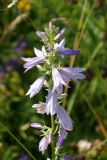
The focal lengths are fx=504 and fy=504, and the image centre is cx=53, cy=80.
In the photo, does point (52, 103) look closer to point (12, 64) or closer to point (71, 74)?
point (71, 74)

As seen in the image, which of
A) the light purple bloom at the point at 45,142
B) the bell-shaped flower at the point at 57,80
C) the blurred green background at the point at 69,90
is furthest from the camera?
the blurred green background at the point at 69,90

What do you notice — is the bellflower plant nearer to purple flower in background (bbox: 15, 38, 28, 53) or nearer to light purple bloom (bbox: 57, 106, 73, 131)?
light purple bloom (bbox: 57, 106, 73, 131)

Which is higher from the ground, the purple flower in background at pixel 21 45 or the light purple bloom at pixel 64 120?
the light purple bloom at pixel 64 120

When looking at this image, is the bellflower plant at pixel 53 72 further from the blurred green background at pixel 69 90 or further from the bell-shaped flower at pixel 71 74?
the blurred green background at pixel 69 90

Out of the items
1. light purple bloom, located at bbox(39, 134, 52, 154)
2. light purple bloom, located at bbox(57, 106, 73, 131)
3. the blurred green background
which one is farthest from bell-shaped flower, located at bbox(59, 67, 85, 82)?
the blurred green background

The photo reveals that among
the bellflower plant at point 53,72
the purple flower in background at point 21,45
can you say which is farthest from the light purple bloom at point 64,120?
the purple flower in background at point 21,45

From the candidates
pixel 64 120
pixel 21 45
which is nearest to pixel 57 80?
pixel 64 120
